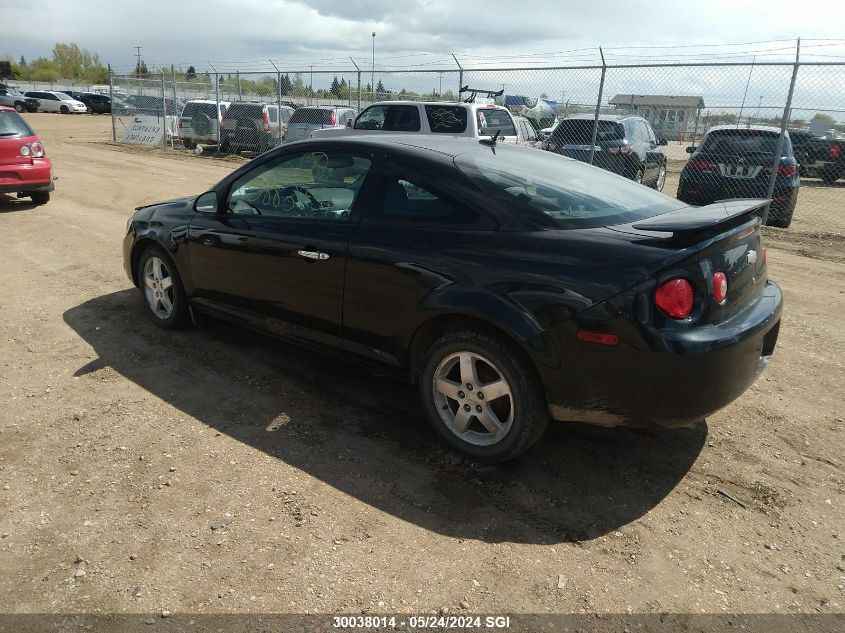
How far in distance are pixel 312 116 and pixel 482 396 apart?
15.8 metres

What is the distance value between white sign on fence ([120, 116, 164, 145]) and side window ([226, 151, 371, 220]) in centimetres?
2080

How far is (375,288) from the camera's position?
345 cm

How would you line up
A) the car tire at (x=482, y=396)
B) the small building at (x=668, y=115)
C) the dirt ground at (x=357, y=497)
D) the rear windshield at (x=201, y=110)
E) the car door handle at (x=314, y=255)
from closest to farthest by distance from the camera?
the dirt ground at (x=357, y=497), the car tire at (x=482, y=396), the car door handle at (x=314, y=255), the small building at (x=668, y=115), the rear windshield at (x=201, y=110)

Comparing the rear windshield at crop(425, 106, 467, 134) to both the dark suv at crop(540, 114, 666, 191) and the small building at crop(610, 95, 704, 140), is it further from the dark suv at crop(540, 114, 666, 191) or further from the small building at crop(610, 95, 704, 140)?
the small building at crop(610, 95, 704, 140)

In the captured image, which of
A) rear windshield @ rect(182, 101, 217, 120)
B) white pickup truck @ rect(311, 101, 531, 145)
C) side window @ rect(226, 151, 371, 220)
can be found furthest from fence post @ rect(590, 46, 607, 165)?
rear windshield @ rect(182, 101, 217, 120)

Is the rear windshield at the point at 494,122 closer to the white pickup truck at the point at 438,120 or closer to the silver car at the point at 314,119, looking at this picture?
the white pickup truck at the point at 438,120

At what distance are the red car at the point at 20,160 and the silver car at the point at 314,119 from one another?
25.7 feet

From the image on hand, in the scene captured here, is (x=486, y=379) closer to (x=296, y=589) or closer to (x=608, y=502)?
(x=608, y=502)

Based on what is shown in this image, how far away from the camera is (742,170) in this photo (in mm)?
10039

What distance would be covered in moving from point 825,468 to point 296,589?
274 centimetres

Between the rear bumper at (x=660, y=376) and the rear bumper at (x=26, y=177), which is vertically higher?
the rear bumper at (x=660, y=376)

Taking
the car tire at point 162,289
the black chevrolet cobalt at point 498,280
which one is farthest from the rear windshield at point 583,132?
the car tire at point 162,289

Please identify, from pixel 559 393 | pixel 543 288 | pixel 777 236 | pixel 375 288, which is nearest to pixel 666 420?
pixel 559 393

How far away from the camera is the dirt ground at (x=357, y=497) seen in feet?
8.04
